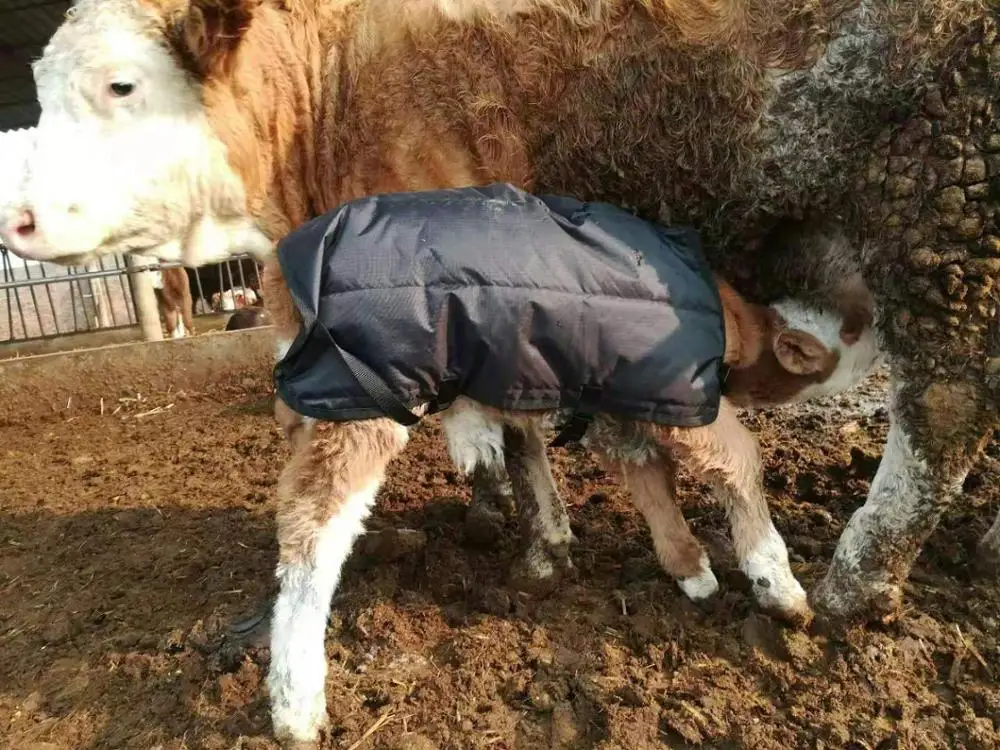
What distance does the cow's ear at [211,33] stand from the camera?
3193 mm

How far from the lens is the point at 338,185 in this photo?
3.60 m

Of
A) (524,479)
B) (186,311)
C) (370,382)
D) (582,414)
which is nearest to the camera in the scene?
(370,382)

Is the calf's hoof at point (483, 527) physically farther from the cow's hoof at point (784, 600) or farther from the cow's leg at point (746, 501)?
the cow's hoof at point (784, 600)

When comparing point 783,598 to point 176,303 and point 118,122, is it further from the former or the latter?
point 176,303

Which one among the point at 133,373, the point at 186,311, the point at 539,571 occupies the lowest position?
the point at 186,311

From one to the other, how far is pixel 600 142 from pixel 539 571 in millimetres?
1845

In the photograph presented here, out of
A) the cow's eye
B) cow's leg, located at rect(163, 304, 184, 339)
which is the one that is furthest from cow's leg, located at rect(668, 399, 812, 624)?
cow's leg, located at rect(163, 304, 184, 339)

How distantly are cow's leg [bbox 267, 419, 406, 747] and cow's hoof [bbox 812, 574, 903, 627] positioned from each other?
1777mm

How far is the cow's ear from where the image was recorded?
3.19 meters

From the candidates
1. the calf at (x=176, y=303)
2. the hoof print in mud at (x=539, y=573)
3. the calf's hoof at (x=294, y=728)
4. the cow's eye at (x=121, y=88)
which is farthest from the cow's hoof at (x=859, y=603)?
the calf at (x=176, y=303)

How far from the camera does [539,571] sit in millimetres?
3424

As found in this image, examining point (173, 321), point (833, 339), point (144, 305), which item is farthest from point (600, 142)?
point (173, 321)

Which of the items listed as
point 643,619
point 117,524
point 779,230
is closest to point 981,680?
point 643,619

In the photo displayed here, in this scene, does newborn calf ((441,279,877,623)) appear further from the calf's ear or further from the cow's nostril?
the cow's nostril
